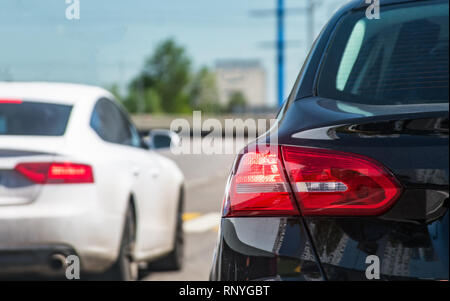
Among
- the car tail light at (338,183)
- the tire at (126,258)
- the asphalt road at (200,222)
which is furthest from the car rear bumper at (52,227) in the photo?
the car tail light at (338,183)

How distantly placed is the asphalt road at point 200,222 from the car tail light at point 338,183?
155 inches

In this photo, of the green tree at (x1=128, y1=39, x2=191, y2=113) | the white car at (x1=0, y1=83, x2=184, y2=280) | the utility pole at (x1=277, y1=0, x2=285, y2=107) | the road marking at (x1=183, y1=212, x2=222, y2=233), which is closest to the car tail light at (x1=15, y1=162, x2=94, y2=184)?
the white car at (x1=0, y1=83, x2=184, y2=280)

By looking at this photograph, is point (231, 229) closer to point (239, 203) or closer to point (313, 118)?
point (239, 203)

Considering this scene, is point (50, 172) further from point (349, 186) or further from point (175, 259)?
point (349, 186)

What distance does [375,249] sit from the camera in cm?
220

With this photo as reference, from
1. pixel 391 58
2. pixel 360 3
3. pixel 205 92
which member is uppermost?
pixel 360 3

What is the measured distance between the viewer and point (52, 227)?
15.0ft

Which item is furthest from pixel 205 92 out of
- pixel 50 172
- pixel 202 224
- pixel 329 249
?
pixel 329 249

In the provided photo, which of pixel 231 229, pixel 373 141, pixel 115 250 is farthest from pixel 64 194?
pixel 373 141

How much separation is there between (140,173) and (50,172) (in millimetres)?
1184

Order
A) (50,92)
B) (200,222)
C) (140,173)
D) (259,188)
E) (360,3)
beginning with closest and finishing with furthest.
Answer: (259,188)
(360,3)
(50,92)
(140,173)
(200,222)

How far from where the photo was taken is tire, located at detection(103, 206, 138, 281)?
5.00m

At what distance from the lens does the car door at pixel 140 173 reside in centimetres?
548

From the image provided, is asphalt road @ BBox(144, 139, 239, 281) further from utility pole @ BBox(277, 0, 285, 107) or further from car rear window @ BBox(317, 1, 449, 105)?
utility pole @ BBox(277, 0, 285, 107)
